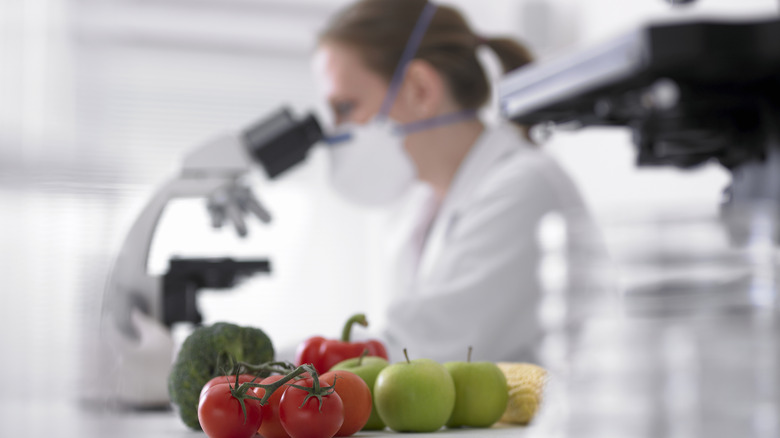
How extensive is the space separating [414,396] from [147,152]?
10.3 ft

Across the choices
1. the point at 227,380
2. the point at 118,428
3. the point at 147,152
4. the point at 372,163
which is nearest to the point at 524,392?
the point at 227,380

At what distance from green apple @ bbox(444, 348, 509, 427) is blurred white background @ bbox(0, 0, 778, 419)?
244 centimetres

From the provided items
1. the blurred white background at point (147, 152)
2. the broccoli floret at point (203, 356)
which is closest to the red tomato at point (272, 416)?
the broccoli floret at point (203, 356)

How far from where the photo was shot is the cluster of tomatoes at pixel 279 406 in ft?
2.26

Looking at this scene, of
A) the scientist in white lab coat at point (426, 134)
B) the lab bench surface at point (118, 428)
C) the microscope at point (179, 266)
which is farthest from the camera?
the scientist in white lab coat at point (426, 134)

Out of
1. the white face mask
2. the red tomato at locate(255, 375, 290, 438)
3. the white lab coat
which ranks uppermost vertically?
the white face mask

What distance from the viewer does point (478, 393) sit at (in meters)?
0.80

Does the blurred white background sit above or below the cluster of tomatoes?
above

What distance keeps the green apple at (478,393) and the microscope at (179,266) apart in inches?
21.4

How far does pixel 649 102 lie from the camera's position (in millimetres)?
607

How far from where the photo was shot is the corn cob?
2.76ft

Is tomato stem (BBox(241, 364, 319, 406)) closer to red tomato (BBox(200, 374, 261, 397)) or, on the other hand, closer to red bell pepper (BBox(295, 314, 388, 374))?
red tomato (BBox(200, 374, 261, 397))

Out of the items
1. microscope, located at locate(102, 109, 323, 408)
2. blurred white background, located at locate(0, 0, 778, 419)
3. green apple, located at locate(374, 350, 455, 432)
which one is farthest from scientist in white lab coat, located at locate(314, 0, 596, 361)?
blurred white background, located at locate(0, 0, 778, 419)

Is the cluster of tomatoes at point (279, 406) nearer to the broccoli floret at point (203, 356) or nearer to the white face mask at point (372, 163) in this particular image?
the broccoli floret at point (203, 356)
